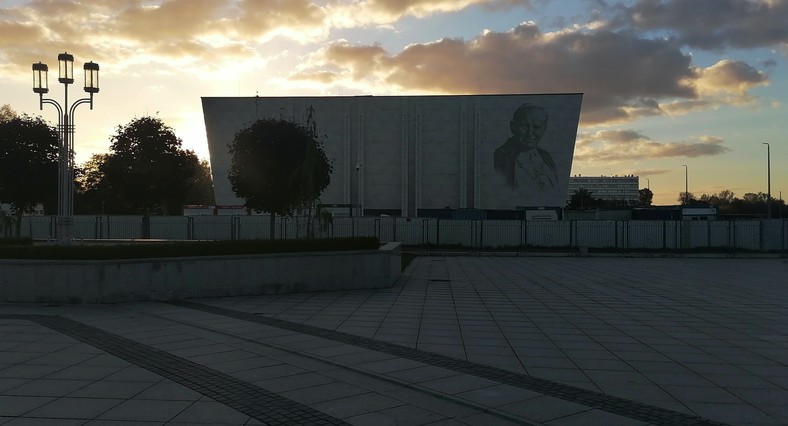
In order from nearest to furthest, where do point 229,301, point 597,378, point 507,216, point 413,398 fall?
point 413,398, point 597,378, point 229,301, point 507,216

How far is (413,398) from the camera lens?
6133 mm

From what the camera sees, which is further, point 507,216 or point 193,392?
point 507,216

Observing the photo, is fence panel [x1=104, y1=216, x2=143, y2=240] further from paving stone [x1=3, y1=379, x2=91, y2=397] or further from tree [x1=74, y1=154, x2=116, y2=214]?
paving stone [x1=3, y1=379, x2=91, y2=397]

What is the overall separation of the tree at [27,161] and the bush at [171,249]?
16.5 m

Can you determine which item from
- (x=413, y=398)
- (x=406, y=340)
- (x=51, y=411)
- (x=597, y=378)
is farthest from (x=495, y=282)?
(x=51, y=411)

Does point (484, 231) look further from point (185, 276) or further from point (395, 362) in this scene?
point (395, 362)

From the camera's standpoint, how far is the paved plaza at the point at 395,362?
5.68 metres

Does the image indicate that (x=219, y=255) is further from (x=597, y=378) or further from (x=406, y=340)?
(x=597, y=378)

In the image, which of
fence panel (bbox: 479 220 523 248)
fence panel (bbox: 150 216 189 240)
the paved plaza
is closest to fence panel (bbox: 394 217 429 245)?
fence panel (bbox: 479 220 523 248)

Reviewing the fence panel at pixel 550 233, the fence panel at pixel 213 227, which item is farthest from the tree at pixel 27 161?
the fence panel at pixel 550 233

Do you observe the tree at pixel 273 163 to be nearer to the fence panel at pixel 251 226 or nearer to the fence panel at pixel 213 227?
the fence panel at pixel 251 226

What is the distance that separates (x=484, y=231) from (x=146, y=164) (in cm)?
2187

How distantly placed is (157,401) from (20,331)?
5.31 m

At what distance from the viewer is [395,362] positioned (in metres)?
7.64
